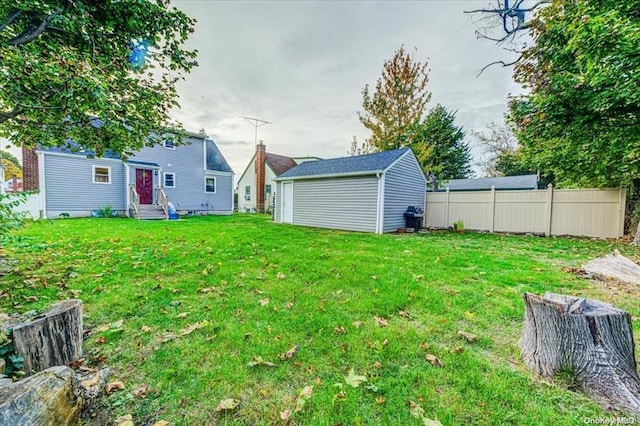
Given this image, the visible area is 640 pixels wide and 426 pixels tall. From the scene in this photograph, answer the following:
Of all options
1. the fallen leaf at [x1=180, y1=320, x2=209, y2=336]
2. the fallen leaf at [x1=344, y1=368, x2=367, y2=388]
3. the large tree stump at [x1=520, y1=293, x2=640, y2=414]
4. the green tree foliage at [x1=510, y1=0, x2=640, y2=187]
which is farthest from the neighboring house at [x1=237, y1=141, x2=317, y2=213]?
the large tree stump at [x1=520, y1=293, x2=640, y2=414]

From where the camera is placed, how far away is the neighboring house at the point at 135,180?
1308 centimetres

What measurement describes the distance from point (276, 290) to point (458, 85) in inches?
579

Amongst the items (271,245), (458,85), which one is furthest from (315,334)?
(458,85)

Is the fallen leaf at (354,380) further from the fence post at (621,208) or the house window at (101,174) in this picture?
the house window at (101,174)

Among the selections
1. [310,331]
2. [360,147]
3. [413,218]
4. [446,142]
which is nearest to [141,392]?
[310,331]

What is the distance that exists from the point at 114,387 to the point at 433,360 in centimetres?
241

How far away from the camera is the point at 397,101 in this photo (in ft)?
61.7

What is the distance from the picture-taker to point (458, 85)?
13.8 m

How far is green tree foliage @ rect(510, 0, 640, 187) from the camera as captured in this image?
5141mm

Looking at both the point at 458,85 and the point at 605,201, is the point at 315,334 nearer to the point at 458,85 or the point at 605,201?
the point at 605,201

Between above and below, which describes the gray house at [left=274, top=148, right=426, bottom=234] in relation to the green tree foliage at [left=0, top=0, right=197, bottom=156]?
below

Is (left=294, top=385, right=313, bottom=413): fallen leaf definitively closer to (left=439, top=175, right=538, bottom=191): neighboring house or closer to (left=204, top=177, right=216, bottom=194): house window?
(left=204, top=177, right=216, bottom=194): house window
